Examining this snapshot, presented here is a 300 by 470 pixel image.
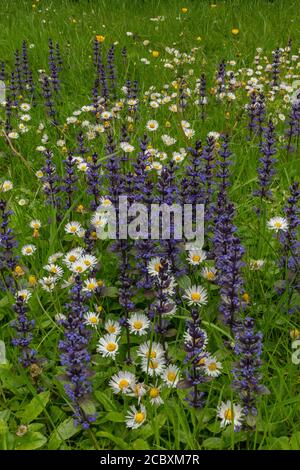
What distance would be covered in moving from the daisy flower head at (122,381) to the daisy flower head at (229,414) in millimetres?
425

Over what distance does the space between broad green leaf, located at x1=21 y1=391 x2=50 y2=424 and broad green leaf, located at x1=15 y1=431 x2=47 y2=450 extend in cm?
7

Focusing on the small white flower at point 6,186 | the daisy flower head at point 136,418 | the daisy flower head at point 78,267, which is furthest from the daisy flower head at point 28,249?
the daisy flower head at point 136,418

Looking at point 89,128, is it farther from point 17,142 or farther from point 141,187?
point 141,187

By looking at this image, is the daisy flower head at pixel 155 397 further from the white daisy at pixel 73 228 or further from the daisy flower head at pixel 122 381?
the white daisy at pixel 73 228

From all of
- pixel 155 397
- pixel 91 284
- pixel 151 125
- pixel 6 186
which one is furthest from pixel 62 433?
pixel 151 125

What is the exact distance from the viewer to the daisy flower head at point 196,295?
2915mm

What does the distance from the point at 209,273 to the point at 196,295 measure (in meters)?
0.18

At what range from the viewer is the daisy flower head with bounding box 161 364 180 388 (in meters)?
2.59

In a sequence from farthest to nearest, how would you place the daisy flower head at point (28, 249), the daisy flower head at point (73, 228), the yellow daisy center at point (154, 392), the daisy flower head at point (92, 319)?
the daisy flower head at point (73, 228) < the daisy flower head at point (28, 249) < the daisy flower head at point (92, 319) < the yellow daisy center at point (154, 392)

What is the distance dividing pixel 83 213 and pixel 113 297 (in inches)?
29.0

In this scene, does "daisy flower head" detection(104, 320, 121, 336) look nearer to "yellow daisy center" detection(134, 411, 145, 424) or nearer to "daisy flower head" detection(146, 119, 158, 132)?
"yellow daisy center" detection(134, 411, 145, 424)

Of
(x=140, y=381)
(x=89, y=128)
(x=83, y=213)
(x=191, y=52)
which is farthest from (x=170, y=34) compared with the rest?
(x=140, y=381)

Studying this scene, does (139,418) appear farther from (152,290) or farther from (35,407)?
(152,290)

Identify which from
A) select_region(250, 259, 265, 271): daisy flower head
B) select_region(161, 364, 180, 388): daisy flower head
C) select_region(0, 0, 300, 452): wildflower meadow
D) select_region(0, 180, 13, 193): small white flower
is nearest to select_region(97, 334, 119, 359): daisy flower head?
select_region(0, 0, 300, 452): wildflower meadow
